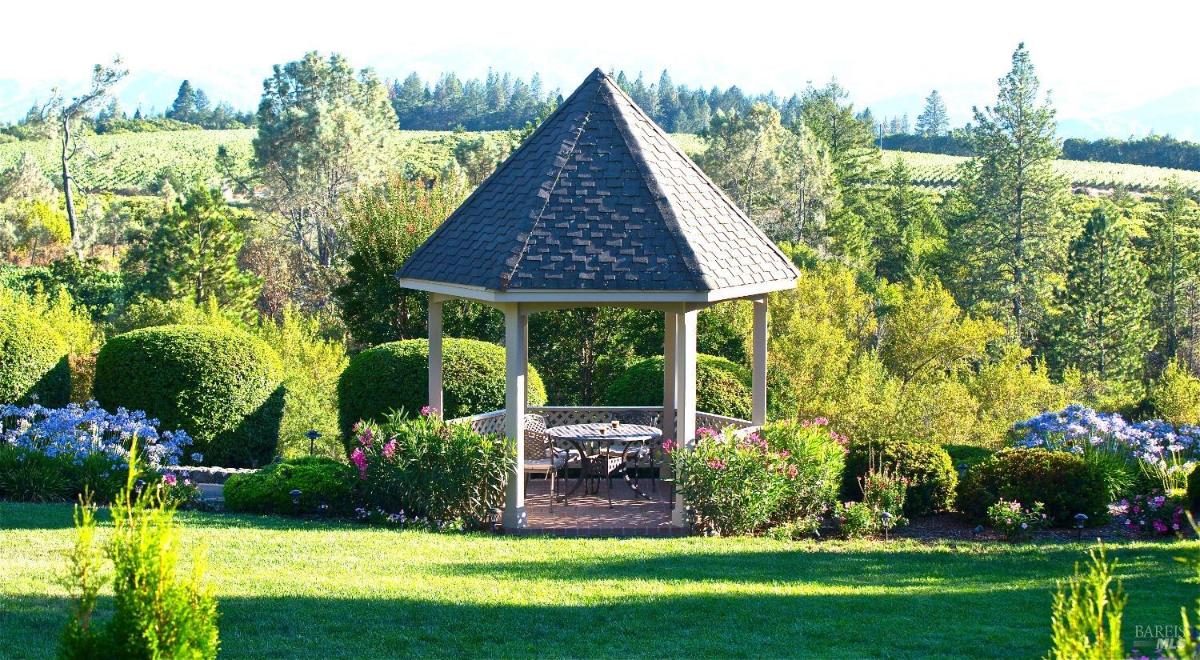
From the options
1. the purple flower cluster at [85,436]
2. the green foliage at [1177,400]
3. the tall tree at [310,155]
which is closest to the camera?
the purple flower cluster at [85,436]

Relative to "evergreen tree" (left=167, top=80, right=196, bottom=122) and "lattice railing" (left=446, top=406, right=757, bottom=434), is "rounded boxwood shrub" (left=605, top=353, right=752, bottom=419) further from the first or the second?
"evergreen tree" (left=167, top=80, right=196, bottom=122)

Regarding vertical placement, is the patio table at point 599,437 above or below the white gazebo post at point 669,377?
below

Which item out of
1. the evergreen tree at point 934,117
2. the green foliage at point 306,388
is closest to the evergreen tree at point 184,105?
the evergreen tree at point 934,117

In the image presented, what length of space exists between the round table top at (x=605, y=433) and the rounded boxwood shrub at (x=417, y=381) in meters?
2.00

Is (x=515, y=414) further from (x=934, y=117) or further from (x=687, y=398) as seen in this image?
(x=934, y=117)

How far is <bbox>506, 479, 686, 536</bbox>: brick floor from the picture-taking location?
11195 millimetres

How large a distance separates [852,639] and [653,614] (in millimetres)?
1302

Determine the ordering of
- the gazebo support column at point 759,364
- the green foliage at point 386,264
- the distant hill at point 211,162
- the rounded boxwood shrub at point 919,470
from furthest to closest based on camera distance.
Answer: the distant hill at point 211,162, the green foliage at point 386,264, the gazebo support column at point 759,364, the rounded boxwood shrub at point 919,470

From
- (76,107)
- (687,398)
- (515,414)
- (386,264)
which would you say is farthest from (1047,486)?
(76,107)

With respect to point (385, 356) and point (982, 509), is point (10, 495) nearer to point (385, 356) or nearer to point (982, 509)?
point (385, 356)

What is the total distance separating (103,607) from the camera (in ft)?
24.5

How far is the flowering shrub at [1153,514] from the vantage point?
11.1m

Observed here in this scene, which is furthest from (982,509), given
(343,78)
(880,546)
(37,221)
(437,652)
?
(343,78)

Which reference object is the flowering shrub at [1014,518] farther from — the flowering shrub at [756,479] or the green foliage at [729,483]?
the green foliage at [729,483]
